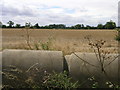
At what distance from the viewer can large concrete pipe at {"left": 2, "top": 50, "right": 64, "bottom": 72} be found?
393cm

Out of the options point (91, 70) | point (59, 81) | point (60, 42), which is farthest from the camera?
point (60, 42)

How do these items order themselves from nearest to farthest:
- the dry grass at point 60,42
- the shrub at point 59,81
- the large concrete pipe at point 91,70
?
the shrub at point 59,81
the large concrete pipe at point 91,70
the dry grass at point 60,42

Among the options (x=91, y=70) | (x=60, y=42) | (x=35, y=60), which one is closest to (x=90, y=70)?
(x=91, y=70)

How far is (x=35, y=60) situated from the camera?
397 centimetres

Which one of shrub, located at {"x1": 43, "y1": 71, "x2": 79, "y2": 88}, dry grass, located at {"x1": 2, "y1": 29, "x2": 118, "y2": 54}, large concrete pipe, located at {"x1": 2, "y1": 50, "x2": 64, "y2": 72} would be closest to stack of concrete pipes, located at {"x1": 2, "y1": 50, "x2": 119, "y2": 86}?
large concrete pipe, located at {"x1": 2, "y1": 50, "x2": 64, "y2": 72}

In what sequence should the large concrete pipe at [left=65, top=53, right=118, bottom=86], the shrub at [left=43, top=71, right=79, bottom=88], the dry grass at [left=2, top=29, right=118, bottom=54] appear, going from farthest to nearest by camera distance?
the dry grass at [left=2, top=29, right=118, bottom=54], the large concrete pipe at [left=65, top=53, right=118, bottom=86], the shrub at [left=43, top=71, right=79, bottom=88]

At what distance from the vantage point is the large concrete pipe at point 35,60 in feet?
12.9

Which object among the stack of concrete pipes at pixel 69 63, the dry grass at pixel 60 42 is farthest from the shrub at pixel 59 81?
the dry grass at pixel 60 42

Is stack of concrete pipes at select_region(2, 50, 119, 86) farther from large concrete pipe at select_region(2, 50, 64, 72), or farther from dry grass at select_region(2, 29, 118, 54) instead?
dry grass at select_region(2, 29, 118, 54)

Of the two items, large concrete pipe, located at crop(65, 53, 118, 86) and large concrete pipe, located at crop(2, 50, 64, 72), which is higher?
large concrete pipe, located at crop(2, 50, 64, 72)

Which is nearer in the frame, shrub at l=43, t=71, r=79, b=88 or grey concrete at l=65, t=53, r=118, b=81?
shrub at l=43, t=71, r=79, b=88

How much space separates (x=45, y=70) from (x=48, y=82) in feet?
0.79

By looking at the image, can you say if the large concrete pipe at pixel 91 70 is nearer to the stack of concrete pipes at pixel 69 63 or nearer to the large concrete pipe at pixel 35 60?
the stack of concrete pipes at pixel 69 63

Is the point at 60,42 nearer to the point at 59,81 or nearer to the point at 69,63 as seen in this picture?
the point at 69,63
